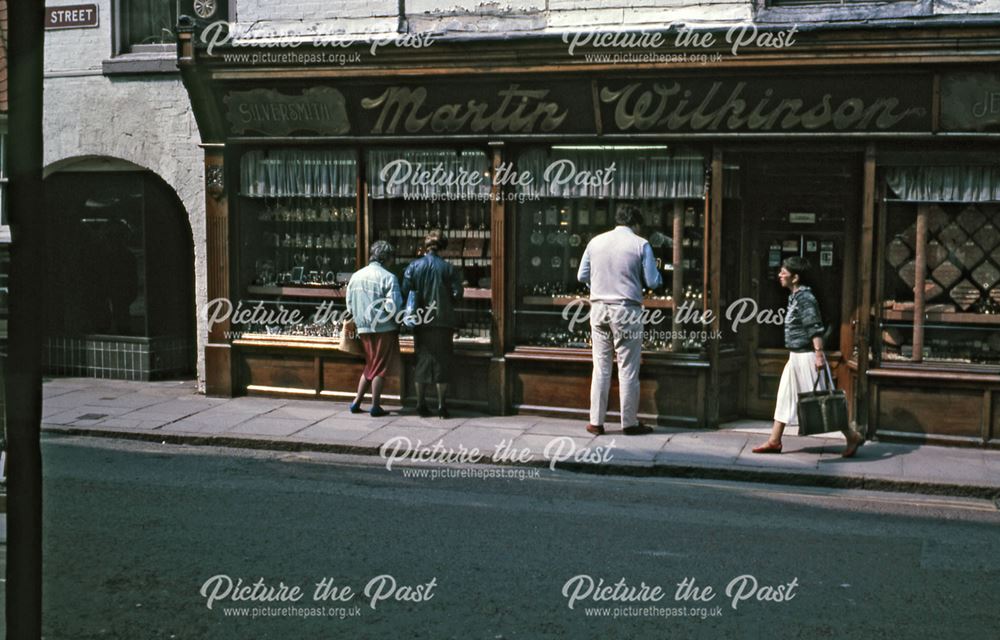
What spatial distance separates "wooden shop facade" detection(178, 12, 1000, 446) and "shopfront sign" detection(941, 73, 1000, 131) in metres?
0.02

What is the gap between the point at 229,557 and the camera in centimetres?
651

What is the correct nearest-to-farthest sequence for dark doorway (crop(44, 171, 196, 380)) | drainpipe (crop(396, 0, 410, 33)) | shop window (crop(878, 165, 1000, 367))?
shop window (crop(878, 165, 1000, 367)), drainpipe (crop(396, 0, 410, 33)), dark doorway (crop(44, 171, 196, 380))

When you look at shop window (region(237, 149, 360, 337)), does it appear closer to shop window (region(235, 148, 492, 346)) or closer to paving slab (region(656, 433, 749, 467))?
shop window (region(235, 148, 492, 346))

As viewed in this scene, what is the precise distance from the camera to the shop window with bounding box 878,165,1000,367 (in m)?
10.4

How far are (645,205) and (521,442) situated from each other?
305cm

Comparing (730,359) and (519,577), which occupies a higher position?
(730,359)

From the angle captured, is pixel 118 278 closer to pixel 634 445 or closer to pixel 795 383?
pixel 634 445

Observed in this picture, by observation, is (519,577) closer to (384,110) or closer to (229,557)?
(229,557)

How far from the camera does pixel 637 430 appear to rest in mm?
10758

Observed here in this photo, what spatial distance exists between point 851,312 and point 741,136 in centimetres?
219

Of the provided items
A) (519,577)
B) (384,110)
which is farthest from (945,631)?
(384,110)

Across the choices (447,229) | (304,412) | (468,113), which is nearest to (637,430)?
(447,229)

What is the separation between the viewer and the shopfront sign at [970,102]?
988cm

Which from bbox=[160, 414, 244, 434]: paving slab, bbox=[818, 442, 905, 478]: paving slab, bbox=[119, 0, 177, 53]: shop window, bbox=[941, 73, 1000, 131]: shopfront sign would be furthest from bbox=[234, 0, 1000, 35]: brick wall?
bbox=[160, 414, 244, 434]: paving slab
